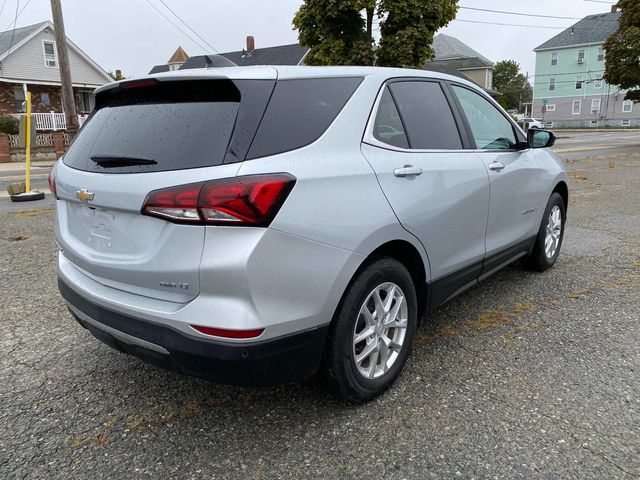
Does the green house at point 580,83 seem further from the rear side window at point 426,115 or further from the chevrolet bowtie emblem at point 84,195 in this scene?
the chevrolet bowtie emblem at point 84,195

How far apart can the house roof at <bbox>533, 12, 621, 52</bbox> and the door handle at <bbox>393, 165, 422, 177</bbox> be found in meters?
61.8

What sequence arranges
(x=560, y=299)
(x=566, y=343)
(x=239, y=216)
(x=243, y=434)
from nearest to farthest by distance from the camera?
(x=239, y=216) → (x=243, y=434) → (x=566, y=343) → (x=560, y=299)

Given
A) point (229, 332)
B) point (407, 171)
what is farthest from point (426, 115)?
point (229, 332)

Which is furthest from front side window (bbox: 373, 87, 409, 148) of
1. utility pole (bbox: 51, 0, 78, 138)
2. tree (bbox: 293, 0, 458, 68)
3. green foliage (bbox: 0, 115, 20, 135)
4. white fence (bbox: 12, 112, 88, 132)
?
white fence (bbox: 12, 112, 88, 132)

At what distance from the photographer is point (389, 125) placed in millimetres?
2799

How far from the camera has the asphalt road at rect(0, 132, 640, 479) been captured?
2.26 meters

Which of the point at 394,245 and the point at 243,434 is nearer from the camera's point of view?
the point at 243,434

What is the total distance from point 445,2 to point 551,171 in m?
17.7

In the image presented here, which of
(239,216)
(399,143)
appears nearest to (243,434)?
(239,216)

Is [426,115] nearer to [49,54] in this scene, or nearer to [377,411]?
[377,411]

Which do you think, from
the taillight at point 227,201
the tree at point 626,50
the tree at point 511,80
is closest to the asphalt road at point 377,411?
the taillight at point 227,201

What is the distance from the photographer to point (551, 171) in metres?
4.59

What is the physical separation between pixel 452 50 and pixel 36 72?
131 ft

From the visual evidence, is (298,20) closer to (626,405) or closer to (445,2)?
(445,2)
